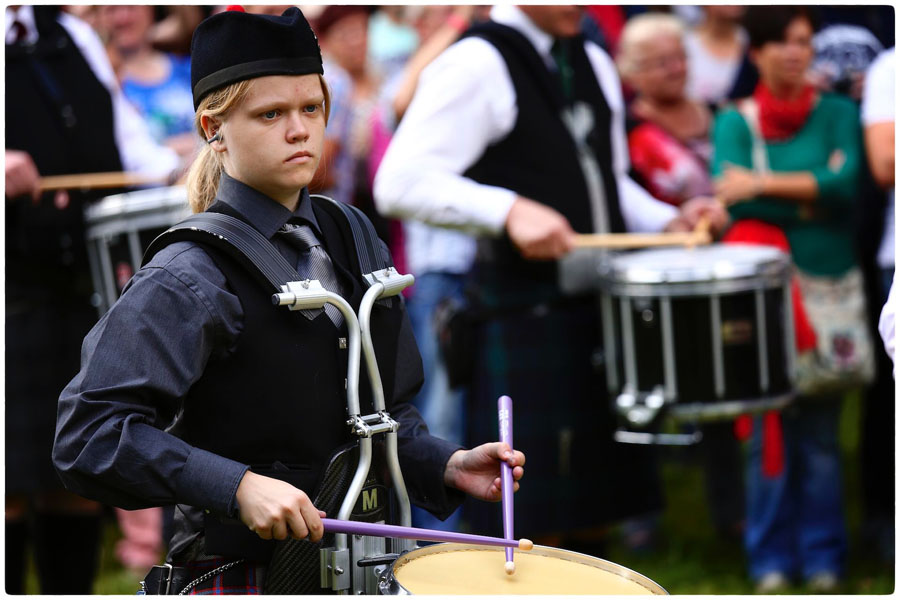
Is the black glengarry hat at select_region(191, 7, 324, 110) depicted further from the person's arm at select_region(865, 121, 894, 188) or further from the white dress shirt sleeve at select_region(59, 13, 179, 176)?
the person's arm at select_region(865, 121, 894, 188)

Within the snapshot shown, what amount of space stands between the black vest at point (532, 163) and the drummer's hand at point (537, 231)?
0.16 m

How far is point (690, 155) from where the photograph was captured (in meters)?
4.89

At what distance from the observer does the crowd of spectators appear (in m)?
4.32

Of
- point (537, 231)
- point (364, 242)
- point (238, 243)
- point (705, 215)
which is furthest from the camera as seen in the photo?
point (705, 215)

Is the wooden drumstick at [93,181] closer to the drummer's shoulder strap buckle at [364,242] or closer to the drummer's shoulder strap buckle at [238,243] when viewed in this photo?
the drummer's shoulder strap buckle at [364,242]

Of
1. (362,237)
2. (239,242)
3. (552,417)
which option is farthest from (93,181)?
(239,242)

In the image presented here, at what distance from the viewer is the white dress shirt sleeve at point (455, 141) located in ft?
12.7

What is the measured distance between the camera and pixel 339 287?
2.22 metres

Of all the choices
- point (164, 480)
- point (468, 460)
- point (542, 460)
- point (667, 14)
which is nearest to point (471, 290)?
point (542, 460)

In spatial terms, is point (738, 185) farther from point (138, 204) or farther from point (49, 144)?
point (49, 144)

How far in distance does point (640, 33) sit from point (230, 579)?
340 centimetres

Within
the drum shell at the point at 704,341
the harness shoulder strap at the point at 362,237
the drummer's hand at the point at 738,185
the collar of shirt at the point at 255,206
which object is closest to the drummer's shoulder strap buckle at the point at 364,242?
the harness shoulder strap at the point at 362,237

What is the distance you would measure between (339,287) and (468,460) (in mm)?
361

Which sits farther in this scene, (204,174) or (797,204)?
(797,204)
